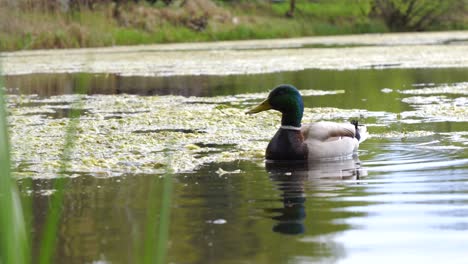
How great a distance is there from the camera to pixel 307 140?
23.6 ft

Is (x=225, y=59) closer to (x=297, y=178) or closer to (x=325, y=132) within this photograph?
(x=325, y=132)

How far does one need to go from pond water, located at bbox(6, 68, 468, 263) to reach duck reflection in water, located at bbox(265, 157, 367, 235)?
1cm

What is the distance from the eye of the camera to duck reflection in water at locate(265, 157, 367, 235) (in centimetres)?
474

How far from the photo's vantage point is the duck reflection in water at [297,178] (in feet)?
15.5

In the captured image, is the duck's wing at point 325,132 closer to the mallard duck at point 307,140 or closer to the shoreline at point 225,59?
the mallard duck at point 307,140

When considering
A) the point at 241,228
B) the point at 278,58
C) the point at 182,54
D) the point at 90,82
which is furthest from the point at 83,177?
the point at 182,54

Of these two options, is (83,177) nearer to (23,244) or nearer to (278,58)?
(23,244)

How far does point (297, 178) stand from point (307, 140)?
34.8 inches

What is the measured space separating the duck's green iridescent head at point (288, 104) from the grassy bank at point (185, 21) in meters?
11.7

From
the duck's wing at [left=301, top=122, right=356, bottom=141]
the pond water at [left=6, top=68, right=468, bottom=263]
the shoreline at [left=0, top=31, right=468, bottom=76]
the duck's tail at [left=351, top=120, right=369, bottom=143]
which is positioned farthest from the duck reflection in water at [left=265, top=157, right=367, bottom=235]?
the shoreline at [left=0, top=31, right=468, bottom=76]

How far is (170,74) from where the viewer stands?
59.7 ft

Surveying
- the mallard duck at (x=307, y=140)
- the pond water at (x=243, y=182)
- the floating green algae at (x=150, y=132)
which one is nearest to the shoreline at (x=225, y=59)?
the floating green algae at (x=150, y=132)

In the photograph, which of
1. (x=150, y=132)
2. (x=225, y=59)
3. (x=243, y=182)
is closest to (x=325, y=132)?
(x=243, y=182)

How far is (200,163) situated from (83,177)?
0.90 meters
